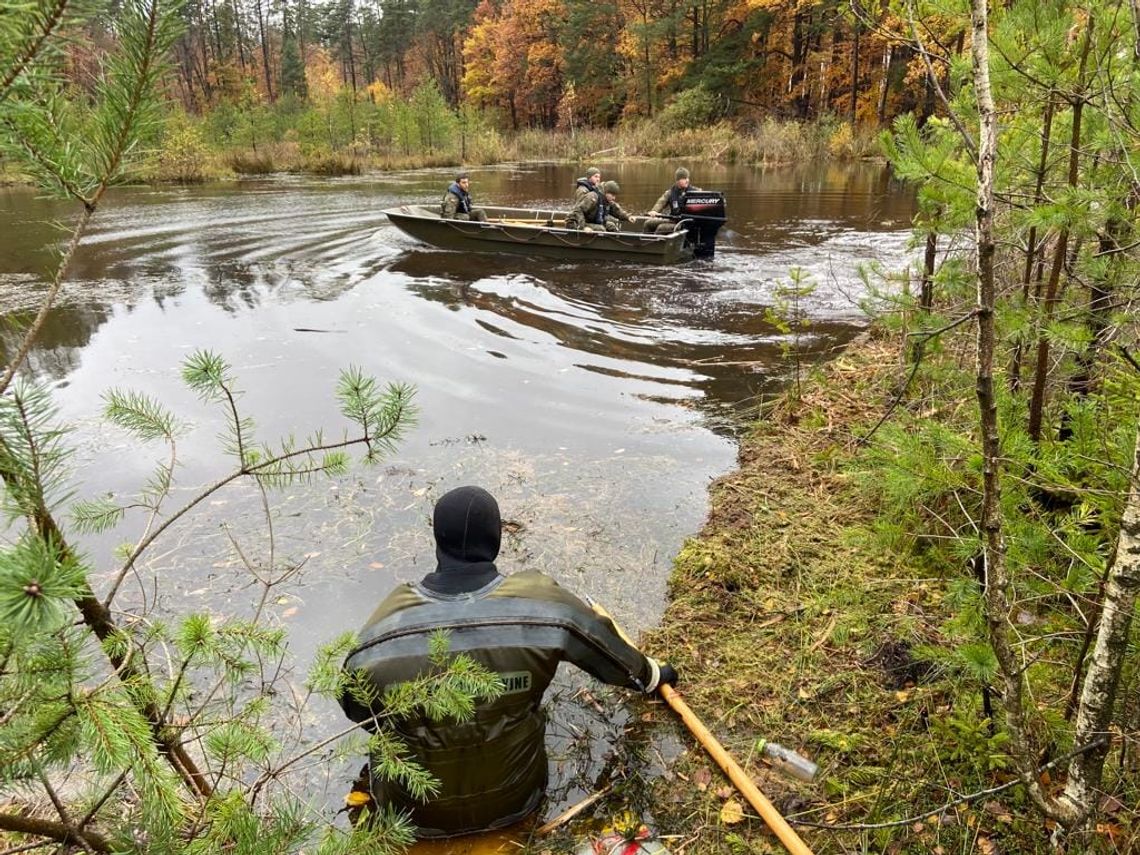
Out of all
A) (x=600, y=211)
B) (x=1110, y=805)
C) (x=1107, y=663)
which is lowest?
(x=1110, y=805)

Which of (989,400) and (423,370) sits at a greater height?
(989,400)

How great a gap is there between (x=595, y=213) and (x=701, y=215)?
6.54 feet

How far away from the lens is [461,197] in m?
14.0

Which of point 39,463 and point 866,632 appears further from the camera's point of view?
point 866,632

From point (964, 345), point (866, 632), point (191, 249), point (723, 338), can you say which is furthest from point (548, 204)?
point (866, 632)

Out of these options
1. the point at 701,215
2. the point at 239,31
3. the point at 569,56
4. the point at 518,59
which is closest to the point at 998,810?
the point at 701,215

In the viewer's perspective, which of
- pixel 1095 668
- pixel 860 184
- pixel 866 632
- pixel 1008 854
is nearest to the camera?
pixel 1095 668

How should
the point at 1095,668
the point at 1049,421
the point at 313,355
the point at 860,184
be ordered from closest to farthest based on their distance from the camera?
the point at 1095,668
the point at 1049,421
the point at 313,355
the point at 860,184

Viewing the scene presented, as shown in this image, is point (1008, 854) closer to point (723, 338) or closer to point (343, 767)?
point (343, 767)

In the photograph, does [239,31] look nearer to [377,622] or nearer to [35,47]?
[377,622]

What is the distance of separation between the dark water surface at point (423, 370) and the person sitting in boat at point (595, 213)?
946mm

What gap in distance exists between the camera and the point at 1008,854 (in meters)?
2.46

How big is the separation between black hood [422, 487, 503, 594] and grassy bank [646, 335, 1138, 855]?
137 cm

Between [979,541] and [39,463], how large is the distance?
265cm
